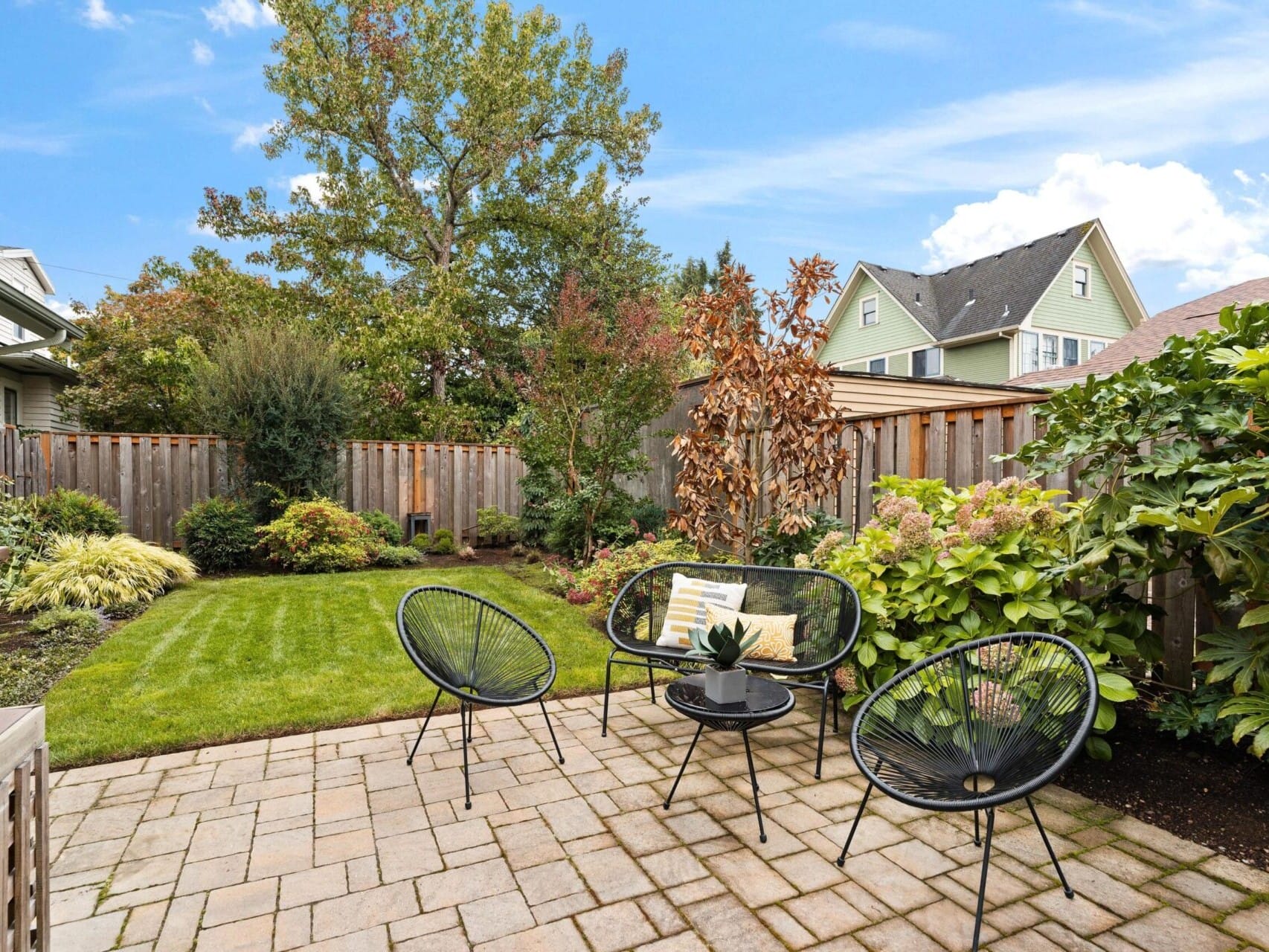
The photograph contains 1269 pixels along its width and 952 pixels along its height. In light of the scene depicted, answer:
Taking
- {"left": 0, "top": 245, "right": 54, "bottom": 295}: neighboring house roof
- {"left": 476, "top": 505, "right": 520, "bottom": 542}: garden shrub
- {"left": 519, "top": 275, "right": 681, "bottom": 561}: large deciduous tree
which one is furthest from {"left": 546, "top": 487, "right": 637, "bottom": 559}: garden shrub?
{"left": 0, "top": 245, "right": 54, "bottom": 295}: neighboring house roof

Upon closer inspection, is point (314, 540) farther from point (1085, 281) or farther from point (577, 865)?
point (1085, 281)

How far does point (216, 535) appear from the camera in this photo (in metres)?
7.33

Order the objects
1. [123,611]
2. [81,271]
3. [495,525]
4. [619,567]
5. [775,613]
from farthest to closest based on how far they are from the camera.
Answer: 1. [81,271]
2. [495,525]
3. [619,567]
4. [123,611]
5. [775,613]

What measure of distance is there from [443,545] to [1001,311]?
563 inches

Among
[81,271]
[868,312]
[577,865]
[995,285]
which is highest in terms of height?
Answer: [995,285]

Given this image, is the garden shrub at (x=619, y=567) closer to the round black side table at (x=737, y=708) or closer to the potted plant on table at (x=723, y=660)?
→ the round black side table at (x=737, y=708)

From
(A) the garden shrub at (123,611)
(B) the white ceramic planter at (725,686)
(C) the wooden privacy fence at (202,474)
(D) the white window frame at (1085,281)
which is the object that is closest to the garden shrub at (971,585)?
(B) the white ceramic planter at (725,686)

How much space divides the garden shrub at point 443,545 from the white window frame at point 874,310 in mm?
14120

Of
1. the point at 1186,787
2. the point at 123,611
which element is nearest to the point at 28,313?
the point at 123,611

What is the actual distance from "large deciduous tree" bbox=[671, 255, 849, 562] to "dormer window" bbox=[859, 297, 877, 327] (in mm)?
15235

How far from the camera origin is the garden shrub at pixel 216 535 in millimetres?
7332

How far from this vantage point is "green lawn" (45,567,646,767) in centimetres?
312

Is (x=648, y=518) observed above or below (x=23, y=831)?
above

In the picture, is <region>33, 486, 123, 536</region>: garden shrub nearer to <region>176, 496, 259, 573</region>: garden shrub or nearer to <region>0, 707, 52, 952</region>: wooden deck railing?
<region>176, 496, 259, 573</region>: garden shrub
